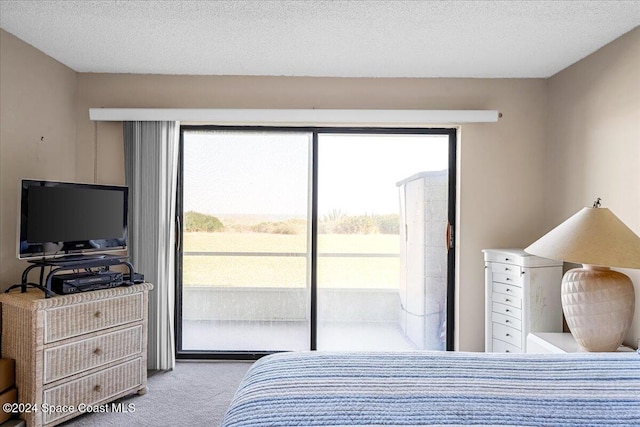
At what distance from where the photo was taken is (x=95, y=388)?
2.75 metres

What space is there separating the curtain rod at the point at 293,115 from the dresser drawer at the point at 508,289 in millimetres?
1319

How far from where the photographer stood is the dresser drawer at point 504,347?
3075 millimetres

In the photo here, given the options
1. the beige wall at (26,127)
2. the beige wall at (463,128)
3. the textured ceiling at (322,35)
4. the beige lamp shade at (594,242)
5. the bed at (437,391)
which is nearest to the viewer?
the bed at (437,391)

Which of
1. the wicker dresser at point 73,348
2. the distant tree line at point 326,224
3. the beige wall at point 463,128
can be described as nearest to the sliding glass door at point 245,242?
the distant tree line at point 326,224

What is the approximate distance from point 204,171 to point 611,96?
3093 mm

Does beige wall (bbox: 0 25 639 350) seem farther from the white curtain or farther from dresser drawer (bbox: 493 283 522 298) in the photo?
dresser drawer (bbox: 493 283 522 298)

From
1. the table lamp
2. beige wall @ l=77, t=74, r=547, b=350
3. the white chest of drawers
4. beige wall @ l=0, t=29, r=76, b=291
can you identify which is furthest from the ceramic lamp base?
beige wall @ l=0, t=29, r=76, b=291

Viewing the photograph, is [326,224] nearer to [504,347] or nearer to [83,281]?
[504,347]

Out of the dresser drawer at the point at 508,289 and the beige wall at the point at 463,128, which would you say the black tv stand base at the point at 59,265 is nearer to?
the beige wall at the point at 463,128

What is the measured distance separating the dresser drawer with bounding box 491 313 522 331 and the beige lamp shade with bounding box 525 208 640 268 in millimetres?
941

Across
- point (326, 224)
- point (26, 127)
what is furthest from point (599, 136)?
point (26, 127)

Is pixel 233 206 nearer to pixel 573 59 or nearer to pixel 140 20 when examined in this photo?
pixel 140 20

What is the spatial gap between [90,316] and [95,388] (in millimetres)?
472

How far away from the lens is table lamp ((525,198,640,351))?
2170mm
